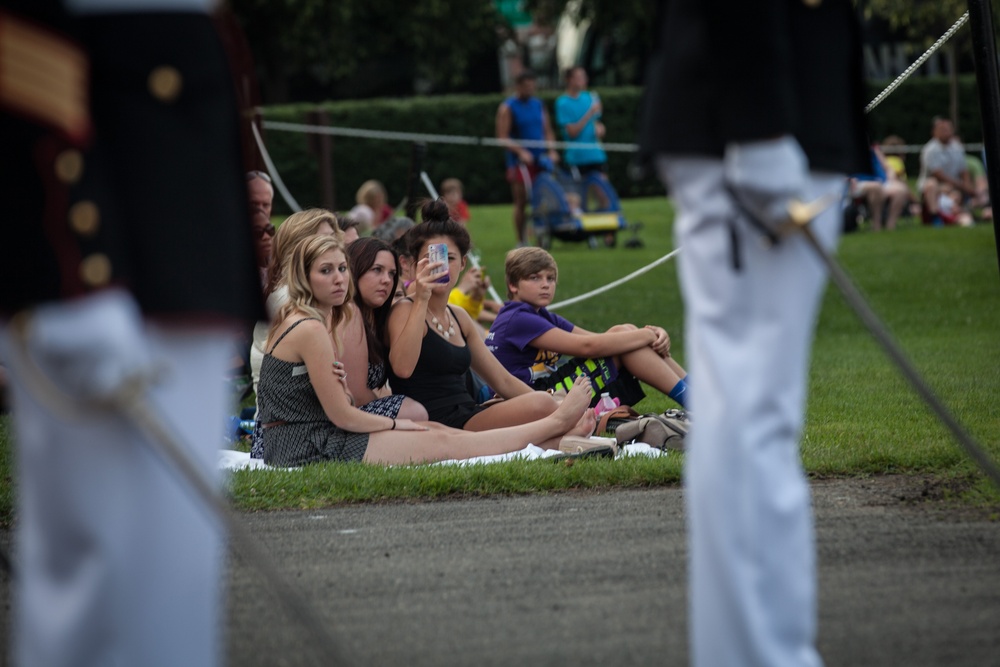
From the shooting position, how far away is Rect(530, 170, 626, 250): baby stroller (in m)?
16.8

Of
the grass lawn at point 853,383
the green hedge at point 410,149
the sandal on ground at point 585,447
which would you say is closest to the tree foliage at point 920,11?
the green hedge at point 410,149

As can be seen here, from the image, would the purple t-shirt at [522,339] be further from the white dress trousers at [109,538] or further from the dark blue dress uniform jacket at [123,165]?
the white dress trousers at [109,538]

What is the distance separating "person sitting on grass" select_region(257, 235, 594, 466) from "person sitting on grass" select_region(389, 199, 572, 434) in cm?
34

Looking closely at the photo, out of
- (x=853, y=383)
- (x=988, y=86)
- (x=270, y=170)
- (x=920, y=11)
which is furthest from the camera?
(x=920, y=11)

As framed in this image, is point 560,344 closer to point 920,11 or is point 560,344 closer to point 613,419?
point 613,419

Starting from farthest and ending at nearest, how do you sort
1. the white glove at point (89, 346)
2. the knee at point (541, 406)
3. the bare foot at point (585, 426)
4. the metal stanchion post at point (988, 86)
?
the knee at point (541, 406), the bare foot at point (585, 426), the metal stanchion post at point (988, 86), the white glove at point (89, 346)

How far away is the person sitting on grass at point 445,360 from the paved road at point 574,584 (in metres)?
1.74

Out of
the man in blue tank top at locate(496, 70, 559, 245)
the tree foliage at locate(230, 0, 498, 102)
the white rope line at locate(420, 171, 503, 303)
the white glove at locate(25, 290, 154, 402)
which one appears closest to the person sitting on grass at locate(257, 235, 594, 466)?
the white rope line at locate(420, 171, 503, 303)

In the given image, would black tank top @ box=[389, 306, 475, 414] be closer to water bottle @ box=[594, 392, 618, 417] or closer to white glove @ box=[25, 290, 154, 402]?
water bottle @ box=[594, 392, 618, 417]

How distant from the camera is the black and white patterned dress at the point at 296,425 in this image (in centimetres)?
630

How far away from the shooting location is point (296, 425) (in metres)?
6.39

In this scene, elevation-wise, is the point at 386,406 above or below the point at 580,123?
below

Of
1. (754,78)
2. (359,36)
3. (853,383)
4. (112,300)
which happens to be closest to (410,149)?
(359,36)

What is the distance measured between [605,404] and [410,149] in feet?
71.1
